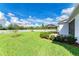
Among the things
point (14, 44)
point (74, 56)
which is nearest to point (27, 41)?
point (14, 44)

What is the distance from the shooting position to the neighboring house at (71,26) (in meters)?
8.73

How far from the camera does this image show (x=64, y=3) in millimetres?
8156

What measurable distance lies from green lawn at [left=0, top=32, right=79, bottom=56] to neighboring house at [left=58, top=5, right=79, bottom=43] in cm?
61

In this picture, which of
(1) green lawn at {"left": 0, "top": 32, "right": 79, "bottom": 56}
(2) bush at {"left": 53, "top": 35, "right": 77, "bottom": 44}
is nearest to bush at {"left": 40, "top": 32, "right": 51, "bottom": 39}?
(1) green lawn at {"left": 0, "top": 32, "right": 79, "bottom": 56}

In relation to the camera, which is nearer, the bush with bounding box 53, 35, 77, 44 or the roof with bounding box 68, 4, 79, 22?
the roof with bounding box 68, 4, 79, 22

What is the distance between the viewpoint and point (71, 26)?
962 centimetres

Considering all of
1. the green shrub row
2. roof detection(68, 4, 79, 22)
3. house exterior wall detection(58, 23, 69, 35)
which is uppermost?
roof detection(68, 4, 79, 22)

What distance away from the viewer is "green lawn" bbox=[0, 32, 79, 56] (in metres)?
8.23

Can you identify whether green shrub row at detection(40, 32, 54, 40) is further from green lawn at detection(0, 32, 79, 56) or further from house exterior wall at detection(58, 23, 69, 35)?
house exterior wall at detection(58, 23, 69, 35)

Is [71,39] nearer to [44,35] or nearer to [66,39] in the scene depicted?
[66,39]

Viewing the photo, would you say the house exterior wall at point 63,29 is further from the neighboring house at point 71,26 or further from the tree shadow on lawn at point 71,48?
the tree shadow on lawn at point 71,48

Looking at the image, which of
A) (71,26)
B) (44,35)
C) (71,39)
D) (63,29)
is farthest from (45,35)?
(71,26)

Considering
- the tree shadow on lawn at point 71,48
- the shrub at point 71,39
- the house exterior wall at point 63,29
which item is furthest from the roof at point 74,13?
the tree shadow on lawn at point 71,48

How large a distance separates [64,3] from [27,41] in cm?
183
